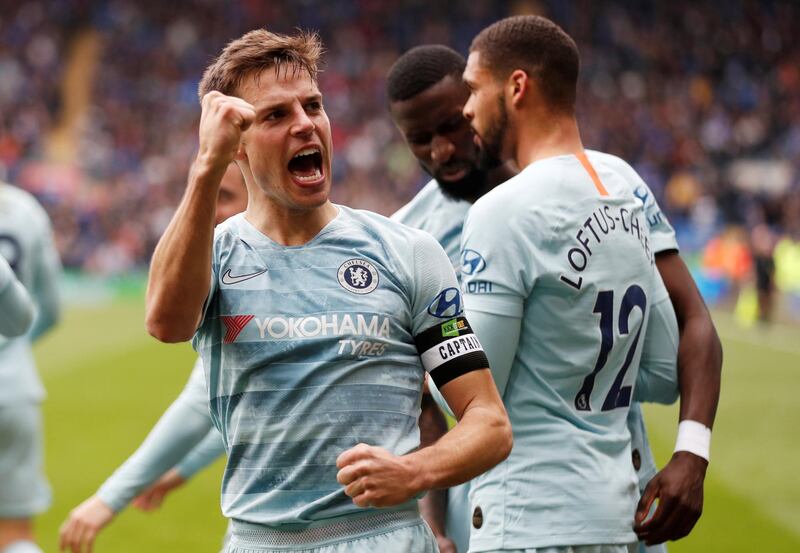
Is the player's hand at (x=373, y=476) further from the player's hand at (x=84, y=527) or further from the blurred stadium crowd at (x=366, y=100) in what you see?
the blurred stadium crowd at (x=366, y=100)

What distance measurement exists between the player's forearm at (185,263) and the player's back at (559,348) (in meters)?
0.90

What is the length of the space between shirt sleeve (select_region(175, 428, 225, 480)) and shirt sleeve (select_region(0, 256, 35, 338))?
2.34 feet

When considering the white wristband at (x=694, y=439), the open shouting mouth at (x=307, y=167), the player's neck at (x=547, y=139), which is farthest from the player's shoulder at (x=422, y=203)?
the open shouting mouth at (x=307, y=167)

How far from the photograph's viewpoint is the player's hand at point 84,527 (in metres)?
3.37

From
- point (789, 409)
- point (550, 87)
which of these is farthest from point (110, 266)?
point (550, 87)

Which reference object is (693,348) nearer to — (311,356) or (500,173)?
(500,173)

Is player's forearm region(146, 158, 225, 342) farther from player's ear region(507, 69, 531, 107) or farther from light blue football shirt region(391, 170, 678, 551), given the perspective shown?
player's ear region(507, 69, 531, 107)

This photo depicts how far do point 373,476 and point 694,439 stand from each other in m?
1.36

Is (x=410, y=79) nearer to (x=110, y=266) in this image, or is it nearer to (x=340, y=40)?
(x=110, y=266)

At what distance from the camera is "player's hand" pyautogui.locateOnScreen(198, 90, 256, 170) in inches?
90.0

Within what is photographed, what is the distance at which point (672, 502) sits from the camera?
3072 mm

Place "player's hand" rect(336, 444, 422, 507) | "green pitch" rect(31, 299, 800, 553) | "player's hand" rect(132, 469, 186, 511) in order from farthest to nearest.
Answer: "green pitch" rect(31, 299, 800, 553) < "player's hand" rect(132, 469, 186, 511) < "player's hand" rect(336, 444, 422, 507)

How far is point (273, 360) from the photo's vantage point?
2512 mm

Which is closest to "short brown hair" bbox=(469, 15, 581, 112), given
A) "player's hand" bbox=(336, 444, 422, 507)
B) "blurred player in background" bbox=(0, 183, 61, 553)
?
"player's hand" bbox=(336, 444, 422, 507)
